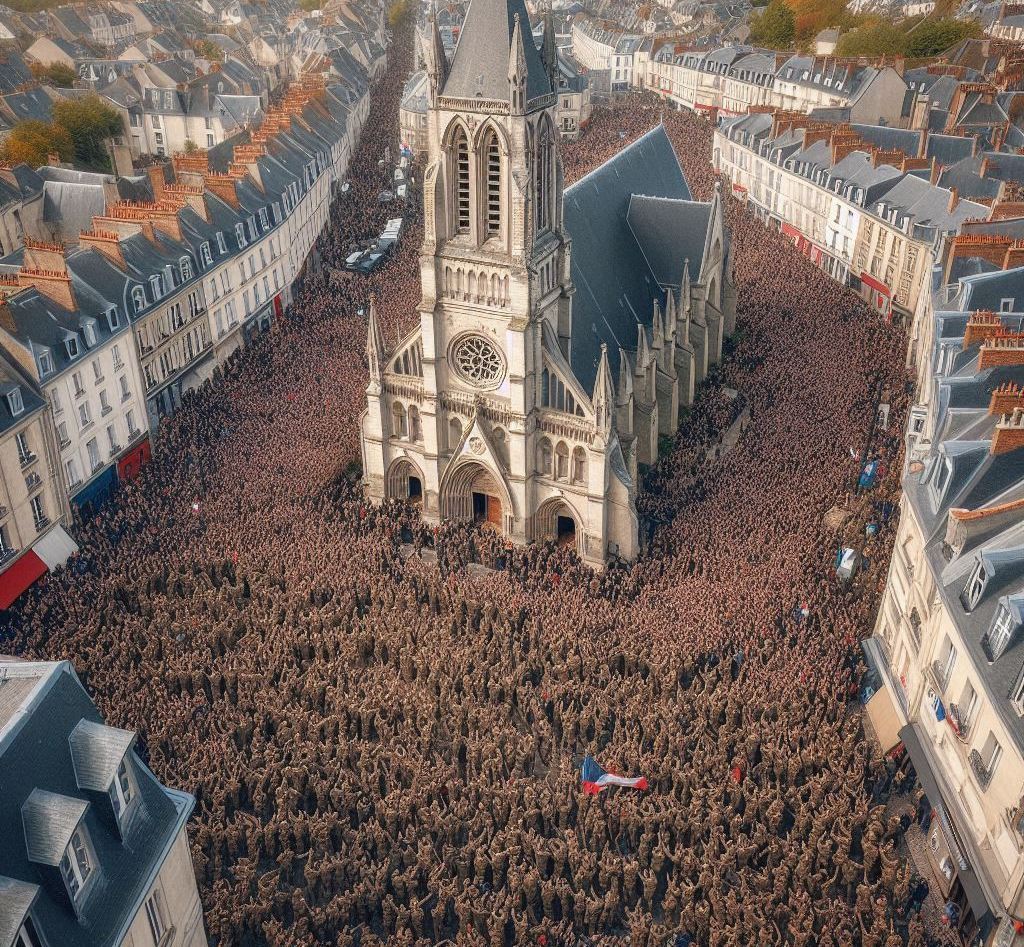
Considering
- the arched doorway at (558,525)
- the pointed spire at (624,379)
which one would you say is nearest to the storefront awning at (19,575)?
the arched doorway at (558,525)

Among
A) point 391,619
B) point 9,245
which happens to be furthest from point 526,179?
point 9,245

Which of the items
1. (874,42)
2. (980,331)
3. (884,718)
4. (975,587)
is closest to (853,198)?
(980,331)

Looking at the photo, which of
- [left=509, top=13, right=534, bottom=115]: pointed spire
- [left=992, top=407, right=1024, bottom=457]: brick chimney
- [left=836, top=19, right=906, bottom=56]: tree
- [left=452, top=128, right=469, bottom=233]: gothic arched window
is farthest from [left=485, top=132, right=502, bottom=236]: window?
[left=836, top=19, right=906, bottom=56]: tree

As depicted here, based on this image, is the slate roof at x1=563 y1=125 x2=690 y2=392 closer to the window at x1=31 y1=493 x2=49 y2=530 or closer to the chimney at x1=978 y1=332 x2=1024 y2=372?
the chimney at x1=978 y1=332 x2=1024 y2=372

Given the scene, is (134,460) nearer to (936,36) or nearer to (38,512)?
(38,512)

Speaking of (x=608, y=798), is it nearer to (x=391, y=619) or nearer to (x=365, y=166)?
→ (x=391, y=619)

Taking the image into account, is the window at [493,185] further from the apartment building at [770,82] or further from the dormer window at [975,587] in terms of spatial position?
the apartment building at [770,82]
